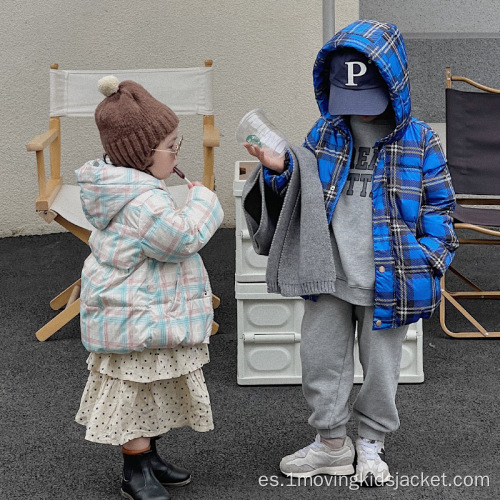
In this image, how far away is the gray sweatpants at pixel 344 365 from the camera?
2121 millimetres

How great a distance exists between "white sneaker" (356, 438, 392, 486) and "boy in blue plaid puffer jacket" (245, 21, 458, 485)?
0.22ft

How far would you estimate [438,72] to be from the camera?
15.4 ft

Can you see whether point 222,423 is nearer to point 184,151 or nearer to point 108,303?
point 108,303

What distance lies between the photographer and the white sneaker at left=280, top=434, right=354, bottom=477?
222 cm

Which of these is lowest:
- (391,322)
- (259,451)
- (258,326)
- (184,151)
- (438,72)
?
(259,451)

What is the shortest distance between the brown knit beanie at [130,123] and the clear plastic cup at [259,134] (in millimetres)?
164

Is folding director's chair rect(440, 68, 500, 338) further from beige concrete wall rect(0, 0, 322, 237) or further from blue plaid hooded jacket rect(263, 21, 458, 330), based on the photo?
blue plaid hooded jacket rect(263, 21, 458, 330)

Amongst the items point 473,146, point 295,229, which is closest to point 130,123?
point 295,229

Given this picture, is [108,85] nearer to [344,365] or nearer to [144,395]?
[144,395]

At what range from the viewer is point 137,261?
6.56 feet

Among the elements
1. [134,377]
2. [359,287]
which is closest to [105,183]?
[134,377]

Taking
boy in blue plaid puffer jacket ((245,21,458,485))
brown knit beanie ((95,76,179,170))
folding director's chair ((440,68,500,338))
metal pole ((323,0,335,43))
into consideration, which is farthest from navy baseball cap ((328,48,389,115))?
folding director's chair ((440,68,500,338))

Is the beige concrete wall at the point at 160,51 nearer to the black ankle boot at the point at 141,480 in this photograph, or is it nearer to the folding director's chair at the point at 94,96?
the folding director's chair at the point at 94,96

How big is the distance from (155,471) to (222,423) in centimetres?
41
